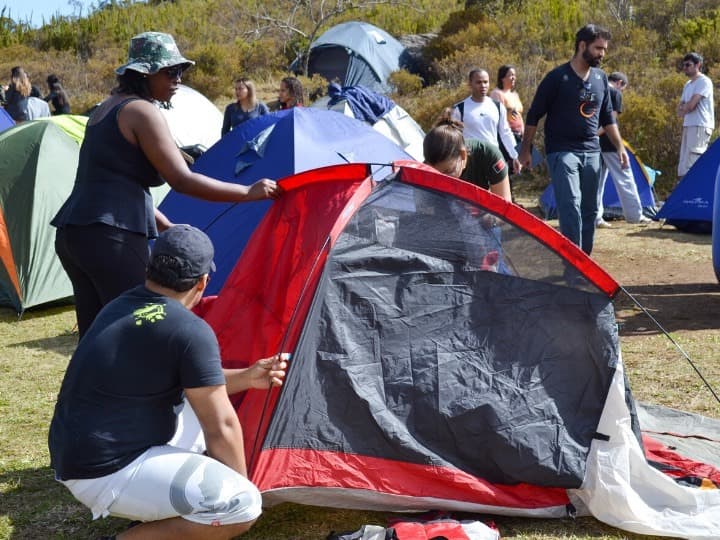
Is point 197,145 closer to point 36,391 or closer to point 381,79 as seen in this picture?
point 36,391

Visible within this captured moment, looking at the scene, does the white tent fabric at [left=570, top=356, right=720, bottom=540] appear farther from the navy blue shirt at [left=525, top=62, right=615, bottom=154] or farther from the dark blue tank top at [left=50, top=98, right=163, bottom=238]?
the navy blue shirt at [left=525, top=62, right=615, bottom=154]

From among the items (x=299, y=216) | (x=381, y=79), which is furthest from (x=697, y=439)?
(x=381, y=79)

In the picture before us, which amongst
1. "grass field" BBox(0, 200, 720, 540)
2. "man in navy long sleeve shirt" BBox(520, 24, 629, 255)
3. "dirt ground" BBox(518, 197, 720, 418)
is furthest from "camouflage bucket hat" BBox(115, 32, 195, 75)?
"man in navy long sleeve shirt" BBox(520, 24, 629, 255)

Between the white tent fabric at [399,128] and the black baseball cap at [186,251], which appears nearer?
the black baseball cap at [186,251]

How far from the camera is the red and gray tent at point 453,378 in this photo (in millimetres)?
3436

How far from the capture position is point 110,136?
11.8 feet

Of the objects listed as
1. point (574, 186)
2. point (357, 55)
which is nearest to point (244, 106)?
point (574, 186)

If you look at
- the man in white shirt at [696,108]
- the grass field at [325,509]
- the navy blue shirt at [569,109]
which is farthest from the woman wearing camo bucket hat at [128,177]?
the man in white shirt at [696,108]

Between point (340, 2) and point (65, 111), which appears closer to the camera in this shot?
point (65, 111)

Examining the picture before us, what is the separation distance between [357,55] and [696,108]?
12413mm

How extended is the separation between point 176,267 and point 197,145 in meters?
9.71

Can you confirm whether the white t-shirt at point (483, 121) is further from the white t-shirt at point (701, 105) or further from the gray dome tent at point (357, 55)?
the gray dome tent at point (357, 55)

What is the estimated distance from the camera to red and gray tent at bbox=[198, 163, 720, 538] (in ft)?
11.3

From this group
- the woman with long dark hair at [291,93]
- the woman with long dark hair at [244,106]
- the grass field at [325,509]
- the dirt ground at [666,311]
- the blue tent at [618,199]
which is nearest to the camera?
the grass field at [325,509]
